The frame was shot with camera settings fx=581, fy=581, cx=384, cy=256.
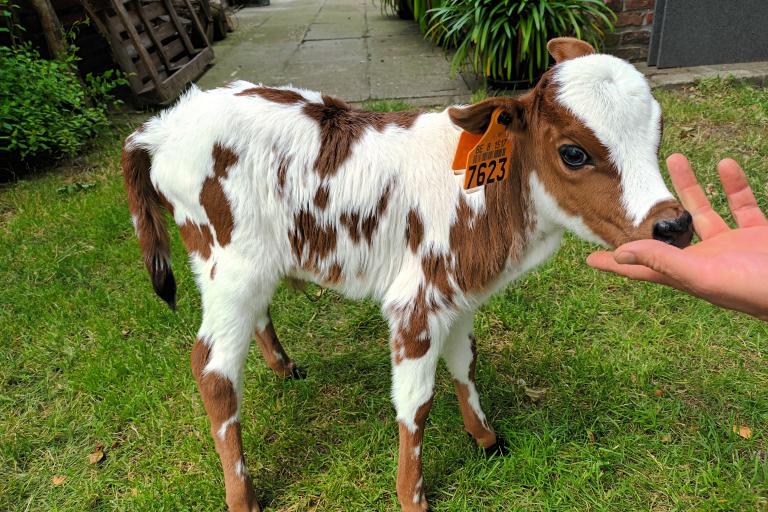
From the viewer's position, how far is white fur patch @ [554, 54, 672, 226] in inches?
71.8

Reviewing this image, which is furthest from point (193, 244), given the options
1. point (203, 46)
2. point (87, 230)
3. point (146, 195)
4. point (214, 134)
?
point (203, 46)

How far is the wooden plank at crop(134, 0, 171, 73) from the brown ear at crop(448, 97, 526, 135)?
590cm

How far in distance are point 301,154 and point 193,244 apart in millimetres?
617

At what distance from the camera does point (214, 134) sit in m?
2.26

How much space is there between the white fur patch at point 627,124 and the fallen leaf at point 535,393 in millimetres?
1430

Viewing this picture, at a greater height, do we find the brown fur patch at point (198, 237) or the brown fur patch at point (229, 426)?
the brown fur patch at point (198, 237)

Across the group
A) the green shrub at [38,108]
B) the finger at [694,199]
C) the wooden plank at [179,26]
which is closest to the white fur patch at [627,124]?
the finger at [694,199]

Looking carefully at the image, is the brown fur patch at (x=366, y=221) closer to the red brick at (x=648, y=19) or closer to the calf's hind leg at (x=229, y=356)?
the calf's hind leg at (x=229, y=356)

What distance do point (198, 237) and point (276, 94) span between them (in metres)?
0.67

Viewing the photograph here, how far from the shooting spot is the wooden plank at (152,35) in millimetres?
6570

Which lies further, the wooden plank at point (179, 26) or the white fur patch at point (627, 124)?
the wooden plank at point (179, 26)

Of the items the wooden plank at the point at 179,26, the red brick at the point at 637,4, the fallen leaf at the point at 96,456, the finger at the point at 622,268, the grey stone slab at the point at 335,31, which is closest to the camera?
the finger at the point at 622,268

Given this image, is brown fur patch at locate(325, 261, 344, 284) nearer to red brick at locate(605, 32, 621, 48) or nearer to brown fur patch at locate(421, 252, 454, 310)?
brown fur patch at locate(421, 252, 454, 310)

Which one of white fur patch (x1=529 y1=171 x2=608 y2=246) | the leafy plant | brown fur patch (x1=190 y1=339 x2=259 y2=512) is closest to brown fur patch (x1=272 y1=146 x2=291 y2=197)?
brown fur patch (x1=190 y1=339 x2=259 y2=512)
